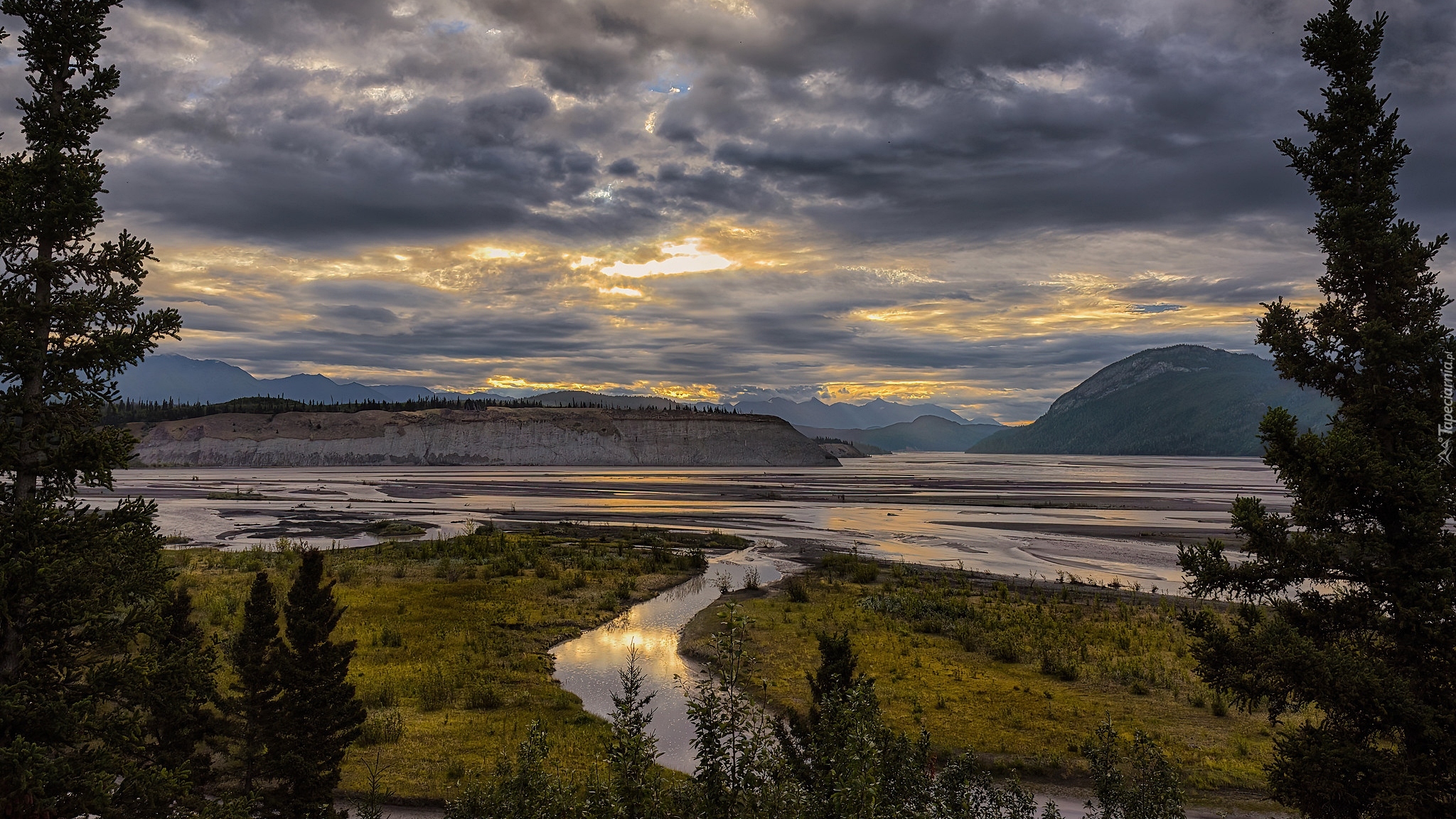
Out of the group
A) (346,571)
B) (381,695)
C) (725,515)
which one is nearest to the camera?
(381,695)

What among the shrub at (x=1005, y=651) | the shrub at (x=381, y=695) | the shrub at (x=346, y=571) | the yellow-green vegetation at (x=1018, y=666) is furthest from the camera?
the shrub at (x=346, y=571)

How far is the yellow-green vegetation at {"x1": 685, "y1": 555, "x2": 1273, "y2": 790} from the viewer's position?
1706 centimetres

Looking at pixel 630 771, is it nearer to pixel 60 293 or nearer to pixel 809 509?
pixel 60 293

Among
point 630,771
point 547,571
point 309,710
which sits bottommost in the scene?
point 547,571

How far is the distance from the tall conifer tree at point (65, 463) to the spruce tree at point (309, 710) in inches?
122

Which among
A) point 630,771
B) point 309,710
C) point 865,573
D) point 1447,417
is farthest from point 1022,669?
point 309,710

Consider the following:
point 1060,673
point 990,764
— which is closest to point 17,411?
point 990,764

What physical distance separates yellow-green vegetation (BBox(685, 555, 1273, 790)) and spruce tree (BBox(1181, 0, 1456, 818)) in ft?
10.5

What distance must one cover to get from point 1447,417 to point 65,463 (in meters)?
16.2

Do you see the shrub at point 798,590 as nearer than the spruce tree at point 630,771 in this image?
No

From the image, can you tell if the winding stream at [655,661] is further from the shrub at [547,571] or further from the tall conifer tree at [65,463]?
the tall conifer tree at [65,463]

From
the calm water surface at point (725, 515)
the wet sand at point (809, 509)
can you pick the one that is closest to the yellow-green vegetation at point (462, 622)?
the calm water surface at point (725, 515)

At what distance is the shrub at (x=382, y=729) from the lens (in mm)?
16734

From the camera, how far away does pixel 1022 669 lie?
77.5ft
